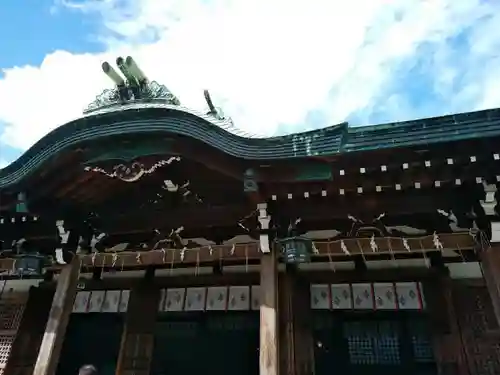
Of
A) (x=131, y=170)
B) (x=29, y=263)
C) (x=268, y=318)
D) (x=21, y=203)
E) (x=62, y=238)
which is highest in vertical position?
(x=131, y=170)

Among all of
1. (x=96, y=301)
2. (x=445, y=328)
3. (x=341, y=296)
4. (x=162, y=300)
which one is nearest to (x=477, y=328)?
(x=445, y=328)

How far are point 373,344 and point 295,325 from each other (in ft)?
6.02

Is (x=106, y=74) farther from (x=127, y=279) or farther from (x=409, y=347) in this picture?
(x=409, y=347)

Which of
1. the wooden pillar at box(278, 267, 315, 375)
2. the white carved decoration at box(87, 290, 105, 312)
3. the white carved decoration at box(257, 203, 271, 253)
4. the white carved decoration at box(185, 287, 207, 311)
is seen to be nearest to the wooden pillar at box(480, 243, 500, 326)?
the wooden pillar at box(278, 267, 315, 375)

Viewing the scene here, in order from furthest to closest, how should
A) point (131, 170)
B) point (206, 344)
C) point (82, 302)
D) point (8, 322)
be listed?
point (82, 302) → point (8, 322) → point (206, 344) → point (131, 170)

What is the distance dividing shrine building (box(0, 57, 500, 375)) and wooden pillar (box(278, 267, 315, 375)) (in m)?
0.03

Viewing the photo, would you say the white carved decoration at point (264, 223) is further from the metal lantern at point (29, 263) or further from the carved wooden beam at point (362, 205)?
the metal lantern at point (29, 263)

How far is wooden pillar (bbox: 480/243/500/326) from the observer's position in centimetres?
538

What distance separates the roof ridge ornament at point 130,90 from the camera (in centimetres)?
799

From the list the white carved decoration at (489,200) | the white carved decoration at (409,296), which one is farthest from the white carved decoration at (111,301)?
the white carved decoration at (489,200)

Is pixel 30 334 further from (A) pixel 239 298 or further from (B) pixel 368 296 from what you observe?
(B) pixel 368 296

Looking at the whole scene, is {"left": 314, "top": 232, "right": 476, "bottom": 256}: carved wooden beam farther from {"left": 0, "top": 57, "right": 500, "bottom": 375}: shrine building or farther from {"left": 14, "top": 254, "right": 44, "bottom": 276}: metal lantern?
{"left": 14, "top": 254, "right": 44, "bottom": 276}: metal lantern

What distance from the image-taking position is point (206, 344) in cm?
867

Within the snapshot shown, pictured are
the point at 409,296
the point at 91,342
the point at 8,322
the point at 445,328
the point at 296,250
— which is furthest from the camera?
the point at 91,342
